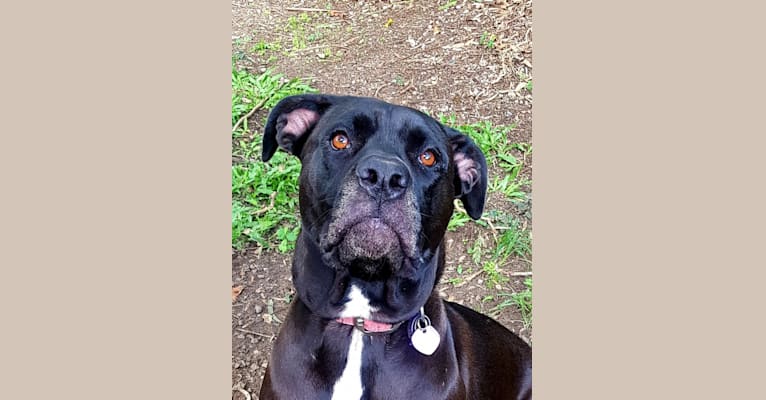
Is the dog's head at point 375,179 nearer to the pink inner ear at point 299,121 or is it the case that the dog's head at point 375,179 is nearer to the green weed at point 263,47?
the pink inner ear at point 299,121

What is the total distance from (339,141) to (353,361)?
3.11 feet

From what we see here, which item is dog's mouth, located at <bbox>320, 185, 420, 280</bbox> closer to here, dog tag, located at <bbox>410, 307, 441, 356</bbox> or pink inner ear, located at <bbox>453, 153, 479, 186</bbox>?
dog tag, located at <bbox>410, 307, 441, 356</bbox>

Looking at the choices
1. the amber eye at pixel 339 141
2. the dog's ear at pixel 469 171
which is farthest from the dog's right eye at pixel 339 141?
the dog's ear at pixel 469 171

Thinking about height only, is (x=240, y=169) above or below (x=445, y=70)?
below

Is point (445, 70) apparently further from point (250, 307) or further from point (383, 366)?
point (383, 366)

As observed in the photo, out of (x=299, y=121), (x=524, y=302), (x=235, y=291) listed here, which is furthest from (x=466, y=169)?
(x=235, y=291)

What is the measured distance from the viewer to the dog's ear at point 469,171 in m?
3.06

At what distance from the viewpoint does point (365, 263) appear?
2627 millimetres

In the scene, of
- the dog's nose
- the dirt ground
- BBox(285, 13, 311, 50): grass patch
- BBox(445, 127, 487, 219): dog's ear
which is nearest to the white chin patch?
the dog's nose

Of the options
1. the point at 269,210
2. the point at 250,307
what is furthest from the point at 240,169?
the point at 250,307

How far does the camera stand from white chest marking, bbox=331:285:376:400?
279cm

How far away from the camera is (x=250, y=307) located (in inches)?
163

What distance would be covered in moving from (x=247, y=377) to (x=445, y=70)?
236cm

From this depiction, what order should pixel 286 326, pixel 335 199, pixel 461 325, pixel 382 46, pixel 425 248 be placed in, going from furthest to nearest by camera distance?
pixel 382 46 < pixel 461 325 < pixel 286 326 < pixel 425 248 < pixel 335 199
